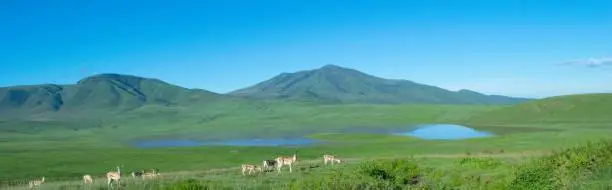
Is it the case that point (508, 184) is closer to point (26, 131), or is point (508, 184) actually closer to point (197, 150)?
point (197, 150)

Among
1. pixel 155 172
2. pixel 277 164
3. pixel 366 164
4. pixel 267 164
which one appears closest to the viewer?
pixel 366 164

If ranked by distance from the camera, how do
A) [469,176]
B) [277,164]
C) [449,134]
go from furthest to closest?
1. [449,134]
2. [277,164]
3. [469,176]

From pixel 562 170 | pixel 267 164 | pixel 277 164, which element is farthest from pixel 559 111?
pixel 562 170

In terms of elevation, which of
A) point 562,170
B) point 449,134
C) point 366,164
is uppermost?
point 449,134

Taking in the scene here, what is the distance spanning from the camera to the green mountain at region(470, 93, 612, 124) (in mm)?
118500

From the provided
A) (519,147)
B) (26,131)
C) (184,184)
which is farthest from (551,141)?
(26,131)

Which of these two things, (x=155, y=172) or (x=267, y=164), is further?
(x=267, y=164)

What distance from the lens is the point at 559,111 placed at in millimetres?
126125

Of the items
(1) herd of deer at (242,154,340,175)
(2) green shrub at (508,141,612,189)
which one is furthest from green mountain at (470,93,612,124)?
(2) green shrub at (508,141,612,189)

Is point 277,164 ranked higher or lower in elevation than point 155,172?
higher

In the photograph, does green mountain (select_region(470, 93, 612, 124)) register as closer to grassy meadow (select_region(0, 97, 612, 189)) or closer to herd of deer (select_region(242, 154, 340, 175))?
grassy meadow (select_region(0, 97, 612, 189))

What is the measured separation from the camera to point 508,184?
23.8m

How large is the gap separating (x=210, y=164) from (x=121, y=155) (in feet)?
52.1

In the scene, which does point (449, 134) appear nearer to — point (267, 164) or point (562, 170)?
point (267, 164)
